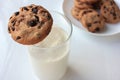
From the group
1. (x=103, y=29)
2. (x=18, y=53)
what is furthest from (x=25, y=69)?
(x=103, y=29)

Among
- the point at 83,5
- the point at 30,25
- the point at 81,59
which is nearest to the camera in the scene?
the point at 30,25

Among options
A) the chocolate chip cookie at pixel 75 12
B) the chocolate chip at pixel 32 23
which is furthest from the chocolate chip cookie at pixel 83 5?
the chocolate chip at pixel 32 23

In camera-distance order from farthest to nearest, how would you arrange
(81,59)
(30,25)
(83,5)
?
(83,5) < (81,59) < (30,25)

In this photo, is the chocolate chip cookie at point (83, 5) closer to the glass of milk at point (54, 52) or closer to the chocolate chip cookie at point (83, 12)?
the chocolate chip cookie at point (83, 12)

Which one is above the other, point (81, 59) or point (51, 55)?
point (51, 55)

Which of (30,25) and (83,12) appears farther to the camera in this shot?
(83,12)

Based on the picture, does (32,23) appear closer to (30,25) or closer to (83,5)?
(30,25)

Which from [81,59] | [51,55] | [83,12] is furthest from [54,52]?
[83,12]

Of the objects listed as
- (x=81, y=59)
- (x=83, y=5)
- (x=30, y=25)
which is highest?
(x=30, y=25)
